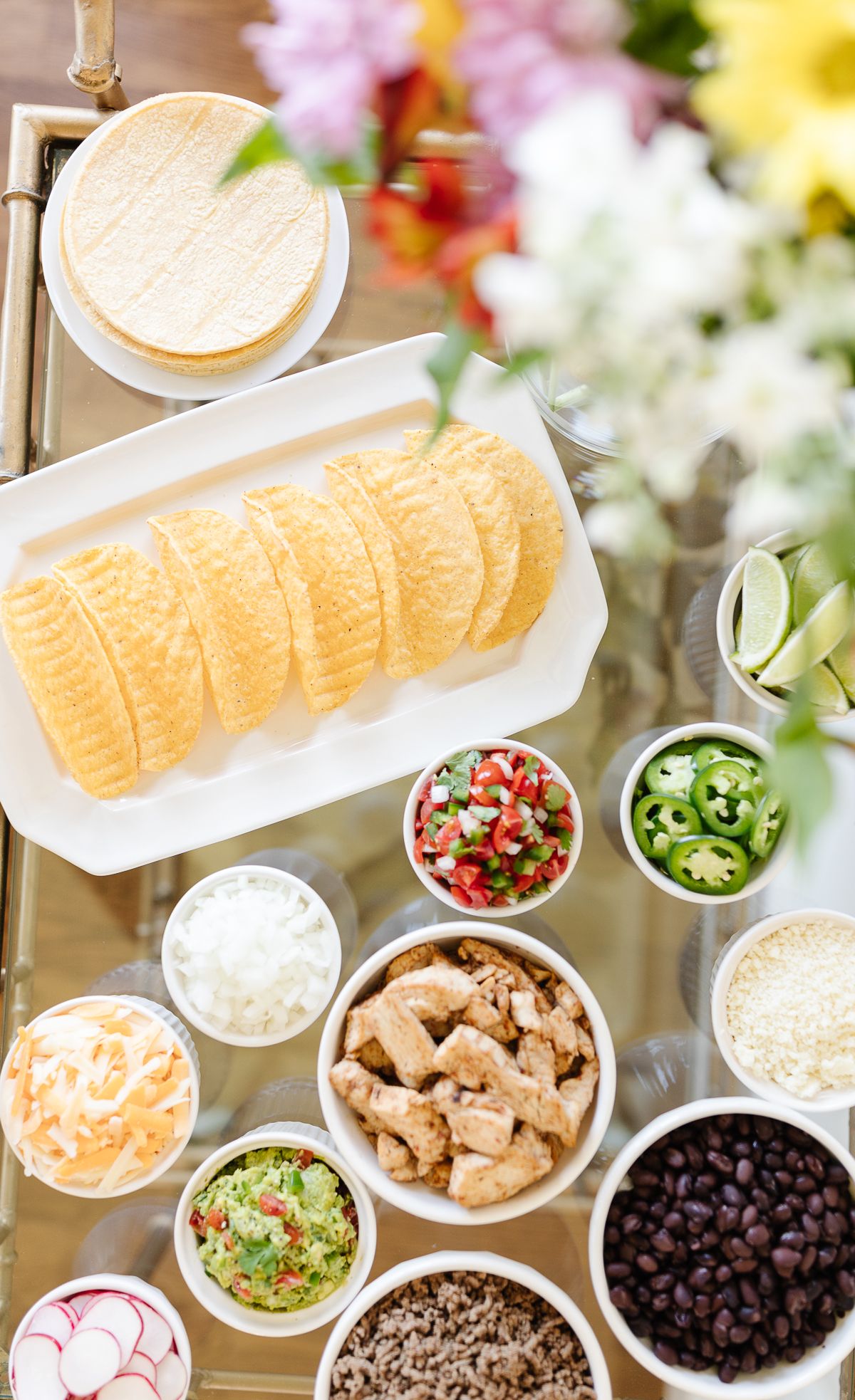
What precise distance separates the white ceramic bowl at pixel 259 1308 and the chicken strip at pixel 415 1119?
0.48 ft

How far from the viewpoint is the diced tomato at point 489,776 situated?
172 cm

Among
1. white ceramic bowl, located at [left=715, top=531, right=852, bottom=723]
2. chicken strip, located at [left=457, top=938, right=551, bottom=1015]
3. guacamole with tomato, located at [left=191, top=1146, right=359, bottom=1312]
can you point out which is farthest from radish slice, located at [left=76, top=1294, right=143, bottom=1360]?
white ceramic bowl, located at [left=715, top=531, right=852, bottom=723]

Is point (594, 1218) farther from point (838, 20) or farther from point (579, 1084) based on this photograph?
point (838, 20)

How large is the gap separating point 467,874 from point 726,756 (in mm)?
481

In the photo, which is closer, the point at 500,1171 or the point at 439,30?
the point at 439,30

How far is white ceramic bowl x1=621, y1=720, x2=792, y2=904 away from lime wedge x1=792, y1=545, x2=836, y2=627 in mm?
213

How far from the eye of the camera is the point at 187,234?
185 cm

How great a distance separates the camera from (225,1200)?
5.74ft

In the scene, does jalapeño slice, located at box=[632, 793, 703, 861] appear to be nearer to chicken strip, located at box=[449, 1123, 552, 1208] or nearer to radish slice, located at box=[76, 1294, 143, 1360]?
chicken strip, located at box=[449, 1123, 552, 1208]

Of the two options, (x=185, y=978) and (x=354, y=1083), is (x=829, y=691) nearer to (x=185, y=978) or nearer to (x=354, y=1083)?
(x=354, y=1083)

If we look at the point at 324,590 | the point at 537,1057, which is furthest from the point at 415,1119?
the point at 324,590

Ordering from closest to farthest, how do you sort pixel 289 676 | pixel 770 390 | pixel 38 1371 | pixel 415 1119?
pixel 770 390
pixel 415 1119
pixel 38 1371
pixel 289 676

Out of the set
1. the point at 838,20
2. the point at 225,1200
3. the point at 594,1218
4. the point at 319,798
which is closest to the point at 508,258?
the point at 838,20

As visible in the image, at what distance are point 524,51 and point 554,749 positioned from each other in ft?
4.75
